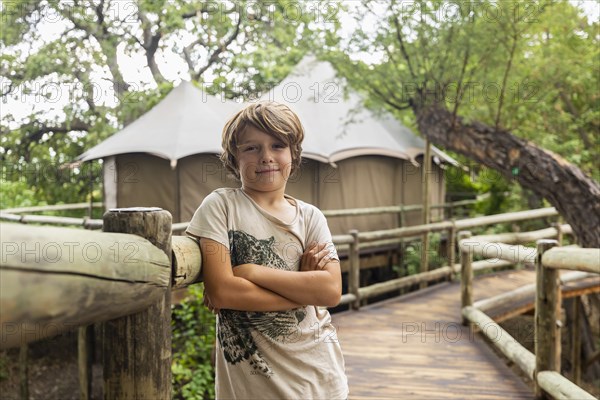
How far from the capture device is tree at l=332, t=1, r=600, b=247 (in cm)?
638

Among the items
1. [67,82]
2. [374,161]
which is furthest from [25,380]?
[67,82]

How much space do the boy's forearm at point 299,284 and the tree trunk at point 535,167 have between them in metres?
5.36

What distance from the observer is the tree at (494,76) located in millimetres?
6383

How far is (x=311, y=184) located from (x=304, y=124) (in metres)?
1.07

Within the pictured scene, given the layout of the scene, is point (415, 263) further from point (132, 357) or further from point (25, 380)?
point (132, 357)

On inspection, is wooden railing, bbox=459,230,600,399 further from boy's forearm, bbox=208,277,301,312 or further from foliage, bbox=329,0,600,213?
foliage, bbox=329,0,600,213

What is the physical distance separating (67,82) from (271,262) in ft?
42.2

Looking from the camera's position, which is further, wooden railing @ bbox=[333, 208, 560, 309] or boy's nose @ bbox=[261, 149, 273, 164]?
wooden railing @ bbox=[333, 208, 560, 309]

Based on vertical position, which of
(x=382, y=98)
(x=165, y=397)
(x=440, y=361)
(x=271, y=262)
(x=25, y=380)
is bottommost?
(x=25, y=380)

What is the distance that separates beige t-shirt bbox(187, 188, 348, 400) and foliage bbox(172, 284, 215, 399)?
339 centimetres

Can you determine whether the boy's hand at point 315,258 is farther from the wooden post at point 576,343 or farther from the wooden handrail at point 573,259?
the wooden post at point 576,343

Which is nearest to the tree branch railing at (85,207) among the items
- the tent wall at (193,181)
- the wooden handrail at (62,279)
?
the tent wall at (193,181)

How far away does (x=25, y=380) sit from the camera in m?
6.66

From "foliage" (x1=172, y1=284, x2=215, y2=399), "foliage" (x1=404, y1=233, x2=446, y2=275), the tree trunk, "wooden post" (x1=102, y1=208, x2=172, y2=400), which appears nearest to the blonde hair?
"wooden post" (x1=102, y1=208, x2=172, y2=400)
